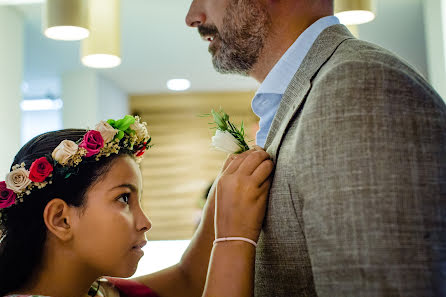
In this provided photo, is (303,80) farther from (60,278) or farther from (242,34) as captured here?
(60,278)

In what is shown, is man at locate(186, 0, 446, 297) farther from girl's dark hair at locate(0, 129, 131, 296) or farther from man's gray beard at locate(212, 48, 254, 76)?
girl's dark hair at locate(0, 129, 131, 296)

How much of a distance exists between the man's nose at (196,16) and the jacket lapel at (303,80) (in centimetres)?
42

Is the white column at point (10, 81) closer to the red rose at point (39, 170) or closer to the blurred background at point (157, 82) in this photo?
the blurred background at point (157, 82)

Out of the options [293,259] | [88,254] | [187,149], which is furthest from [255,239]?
[187,149]

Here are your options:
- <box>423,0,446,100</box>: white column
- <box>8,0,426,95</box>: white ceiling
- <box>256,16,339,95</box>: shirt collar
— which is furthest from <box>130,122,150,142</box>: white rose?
<box>8,0,426,95</box>: white ceiling

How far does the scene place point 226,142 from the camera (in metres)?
1.27

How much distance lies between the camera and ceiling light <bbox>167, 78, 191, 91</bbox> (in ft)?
22.9

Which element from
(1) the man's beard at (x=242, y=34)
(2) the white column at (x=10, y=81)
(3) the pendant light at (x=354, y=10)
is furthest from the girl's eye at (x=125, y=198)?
(2) the white column at (x=10, y=81)

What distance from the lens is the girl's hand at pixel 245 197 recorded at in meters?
1.05

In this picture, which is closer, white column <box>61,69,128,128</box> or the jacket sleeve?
the jacket sleeve

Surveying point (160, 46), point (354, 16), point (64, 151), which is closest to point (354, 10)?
point (354, 16)

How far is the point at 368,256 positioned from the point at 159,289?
0.98 m

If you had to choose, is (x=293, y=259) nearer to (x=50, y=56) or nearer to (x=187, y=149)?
(x=50, y=56)

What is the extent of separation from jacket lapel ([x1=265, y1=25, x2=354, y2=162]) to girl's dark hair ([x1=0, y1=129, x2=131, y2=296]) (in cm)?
58
